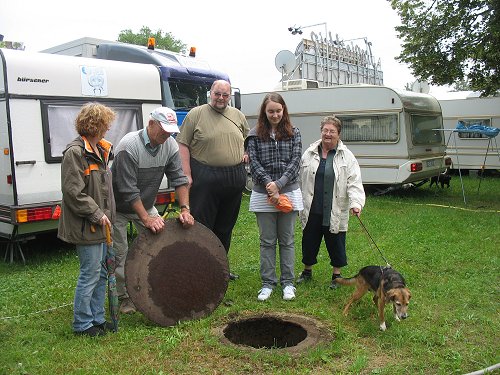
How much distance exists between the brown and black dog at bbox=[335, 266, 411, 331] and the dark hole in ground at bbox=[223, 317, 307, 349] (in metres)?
0.55

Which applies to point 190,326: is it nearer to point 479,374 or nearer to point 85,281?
point 85,281

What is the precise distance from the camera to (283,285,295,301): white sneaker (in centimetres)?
505

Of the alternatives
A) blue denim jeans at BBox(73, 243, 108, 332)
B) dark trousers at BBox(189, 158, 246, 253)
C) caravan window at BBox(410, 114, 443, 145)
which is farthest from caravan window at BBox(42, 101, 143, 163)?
caravan window at BBox(410, 114, 443, 145)

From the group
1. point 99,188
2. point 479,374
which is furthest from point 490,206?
point 99,188

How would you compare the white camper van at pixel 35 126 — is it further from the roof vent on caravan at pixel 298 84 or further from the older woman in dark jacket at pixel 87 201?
the roof vent on caravan at pixel 298 84

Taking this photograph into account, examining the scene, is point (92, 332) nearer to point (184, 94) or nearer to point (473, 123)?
point (184, 94)

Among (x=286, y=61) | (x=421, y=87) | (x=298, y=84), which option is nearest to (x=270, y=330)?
(x=298, y=84)

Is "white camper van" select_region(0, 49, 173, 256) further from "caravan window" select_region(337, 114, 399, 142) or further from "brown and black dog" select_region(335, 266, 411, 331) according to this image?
"caravan window" select_region(337, 114, 399, 142)

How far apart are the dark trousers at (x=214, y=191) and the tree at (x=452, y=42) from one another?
7.99 metres

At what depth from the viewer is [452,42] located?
11906 mm

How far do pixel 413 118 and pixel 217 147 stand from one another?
8.38m

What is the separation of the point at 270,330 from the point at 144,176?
1.77 metres

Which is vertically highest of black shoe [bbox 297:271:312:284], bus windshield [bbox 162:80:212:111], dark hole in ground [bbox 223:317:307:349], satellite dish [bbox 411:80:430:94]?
satellite dish [bbox 411:80:430:94]

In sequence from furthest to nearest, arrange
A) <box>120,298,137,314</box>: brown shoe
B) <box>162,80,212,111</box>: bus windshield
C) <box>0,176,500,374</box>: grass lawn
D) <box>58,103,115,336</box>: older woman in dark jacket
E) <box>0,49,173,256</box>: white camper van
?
1. <box>162,80,212,111</box>: bus windshield
2. <box>0,49,173,256</box>: white camper van
3. <box>120,298,137,314</box>: brown shoe
4. <box>58,103,115,336</box>: older woman in dark jacket
5. <box>0,176,500,374</box>: grass lawn
